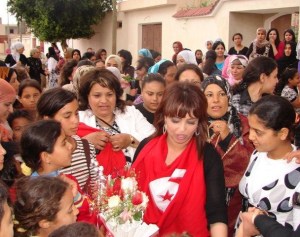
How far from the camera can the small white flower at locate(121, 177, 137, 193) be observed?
2232mm

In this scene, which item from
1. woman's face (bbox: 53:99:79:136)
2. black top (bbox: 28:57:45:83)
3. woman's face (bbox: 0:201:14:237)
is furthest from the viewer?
black top (bbox: 28:57:45:83)

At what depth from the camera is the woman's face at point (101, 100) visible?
11.5 ft

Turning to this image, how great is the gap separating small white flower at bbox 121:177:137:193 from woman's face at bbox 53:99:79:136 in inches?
39.7

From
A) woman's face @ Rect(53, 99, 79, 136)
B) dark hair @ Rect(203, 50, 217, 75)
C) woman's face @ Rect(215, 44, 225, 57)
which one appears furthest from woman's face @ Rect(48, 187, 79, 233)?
woman's face @ Rect(215, 44, 225, 57)

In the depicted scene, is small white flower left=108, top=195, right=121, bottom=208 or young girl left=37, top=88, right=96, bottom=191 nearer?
small white flower left=108, top=195, right=121, bottom=208

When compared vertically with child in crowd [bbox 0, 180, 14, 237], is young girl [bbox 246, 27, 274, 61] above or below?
above

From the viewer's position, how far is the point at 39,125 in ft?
9.05

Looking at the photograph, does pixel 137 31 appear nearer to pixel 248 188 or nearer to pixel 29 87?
pixel 29 87

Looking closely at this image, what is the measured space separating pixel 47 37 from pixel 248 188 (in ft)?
65.2

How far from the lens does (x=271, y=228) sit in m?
2.08

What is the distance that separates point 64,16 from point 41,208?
63.7 feet

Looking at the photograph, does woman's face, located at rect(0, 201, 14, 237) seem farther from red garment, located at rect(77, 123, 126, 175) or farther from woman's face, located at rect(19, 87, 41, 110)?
woman's face, located at rect(19, 87, 41, 110)

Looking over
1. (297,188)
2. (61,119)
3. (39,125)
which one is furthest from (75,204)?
(297,188)

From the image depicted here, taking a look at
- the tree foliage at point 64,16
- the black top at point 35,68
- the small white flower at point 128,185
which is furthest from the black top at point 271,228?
the tree foliage at point 64,16
